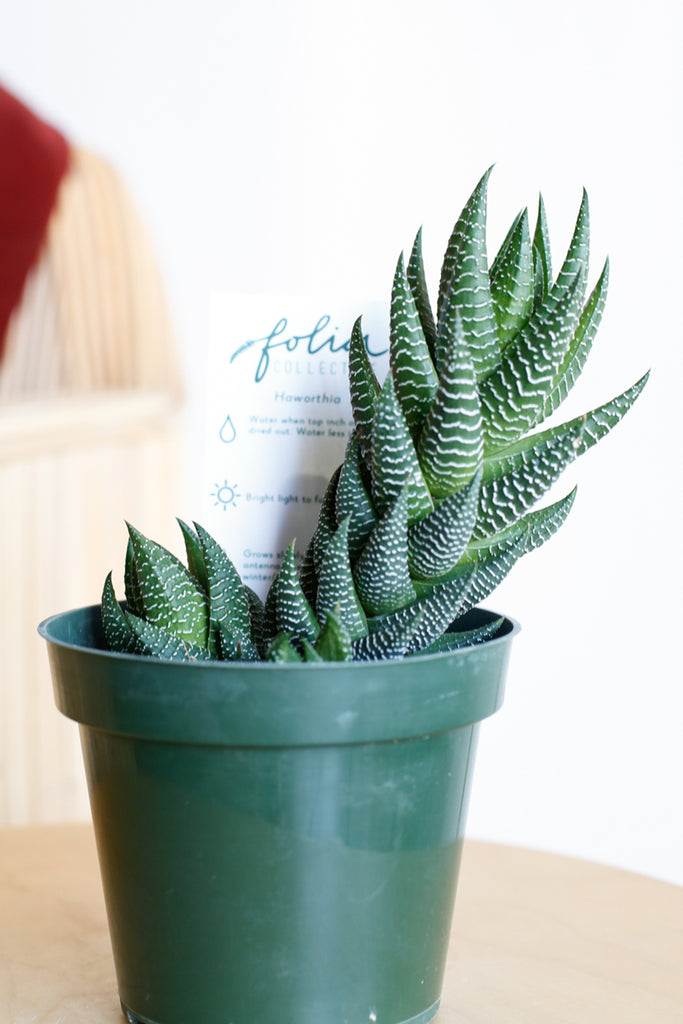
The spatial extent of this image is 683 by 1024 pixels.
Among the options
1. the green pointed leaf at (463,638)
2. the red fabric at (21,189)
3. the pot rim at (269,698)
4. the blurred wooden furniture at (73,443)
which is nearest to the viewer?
the pot rim at (269,698)

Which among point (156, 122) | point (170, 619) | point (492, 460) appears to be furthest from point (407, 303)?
point (156, 122)

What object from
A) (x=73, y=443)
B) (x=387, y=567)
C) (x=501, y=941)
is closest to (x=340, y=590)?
(x=387, y=567)

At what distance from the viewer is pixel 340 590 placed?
1.61 feet

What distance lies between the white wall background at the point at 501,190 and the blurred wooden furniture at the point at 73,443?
0.07 meters

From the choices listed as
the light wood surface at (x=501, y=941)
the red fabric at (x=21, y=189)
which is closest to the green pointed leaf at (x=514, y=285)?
the light wood surface at (x=501, y=941)

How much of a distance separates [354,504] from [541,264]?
6.1 inches

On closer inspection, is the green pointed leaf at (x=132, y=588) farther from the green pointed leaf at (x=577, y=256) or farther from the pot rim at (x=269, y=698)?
the green pointed leaf at (x=577, y=256)

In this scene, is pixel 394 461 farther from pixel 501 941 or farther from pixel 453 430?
pixel 501 941

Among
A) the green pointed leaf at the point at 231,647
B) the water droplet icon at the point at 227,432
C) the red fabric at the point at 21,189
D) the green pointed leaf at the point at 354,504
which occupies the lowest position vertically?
the green pointed leaf at the point at 231,647

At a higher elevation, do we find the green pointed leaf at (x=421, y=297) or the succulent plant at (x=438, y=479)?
the green pointed leaf at (x=421, y=297)

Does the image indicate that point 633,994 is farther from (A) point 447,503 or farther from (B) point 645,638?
(B) point 645,638

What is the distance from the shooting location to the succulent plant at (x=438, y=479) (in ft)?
1.58

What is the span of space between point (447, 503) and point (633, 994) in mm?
295

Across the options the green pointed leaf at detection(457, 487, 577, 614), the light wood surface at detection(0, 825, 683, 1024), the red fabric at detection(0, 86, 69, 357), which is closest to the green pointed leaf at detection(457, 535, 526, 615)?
the green pointed leaf at detection(457, 487, 577, 614)
